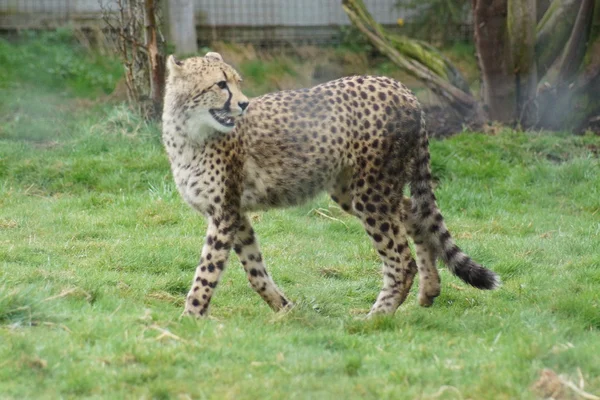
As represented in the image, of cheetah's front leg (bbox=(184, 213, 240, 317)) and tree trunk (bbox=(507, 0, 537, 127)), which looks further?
tree trunk (bbox=(507, 0, 537, 127))

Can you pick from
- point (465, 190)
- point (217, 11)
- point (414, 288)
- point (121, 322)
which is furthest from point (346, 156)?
point (217, 11)

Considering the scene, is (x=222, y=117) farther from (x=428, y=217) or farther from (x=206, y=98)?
(x=428, y=217)

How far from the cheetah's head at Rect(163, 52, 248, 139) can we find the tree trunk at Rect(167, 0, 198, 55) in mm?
6403

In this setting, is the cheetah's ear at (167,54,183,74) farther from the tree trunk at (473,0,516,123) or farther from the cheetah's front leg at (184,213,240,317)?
the tree trunk at (473,0,516,123)

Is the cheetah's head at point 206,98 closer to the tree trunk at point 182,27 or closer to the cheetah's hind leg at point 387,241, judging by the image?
the cheetah's hind leg at point 387,241

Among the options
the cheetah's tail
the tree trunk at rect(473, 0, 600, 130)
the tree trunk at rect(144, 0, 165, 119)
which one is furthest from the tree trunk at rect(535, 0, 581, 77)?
the cheetah's tail

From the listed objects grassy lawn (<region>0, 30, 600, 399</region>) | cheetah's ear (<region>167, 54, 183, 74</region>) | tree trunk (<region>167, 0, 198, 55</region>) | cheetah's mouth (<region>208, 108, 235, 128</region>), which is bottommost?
grassy lawn (<region>0, 30, 600, 399</region>)

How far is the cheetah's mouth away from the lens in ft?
15.8

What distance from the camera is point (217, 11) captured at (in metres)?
11.8

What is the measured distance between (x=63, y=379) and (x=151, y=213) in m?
3.35

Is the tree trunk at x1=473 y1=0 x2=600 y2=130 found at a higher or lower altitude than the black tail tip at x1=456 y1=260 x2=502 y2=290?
higher

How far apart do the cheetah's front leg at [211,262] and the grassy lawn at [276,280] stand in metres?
0.13

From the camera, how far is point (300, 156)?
508 cm

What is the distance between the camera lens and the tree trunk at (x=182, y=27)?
1127 centimetres
